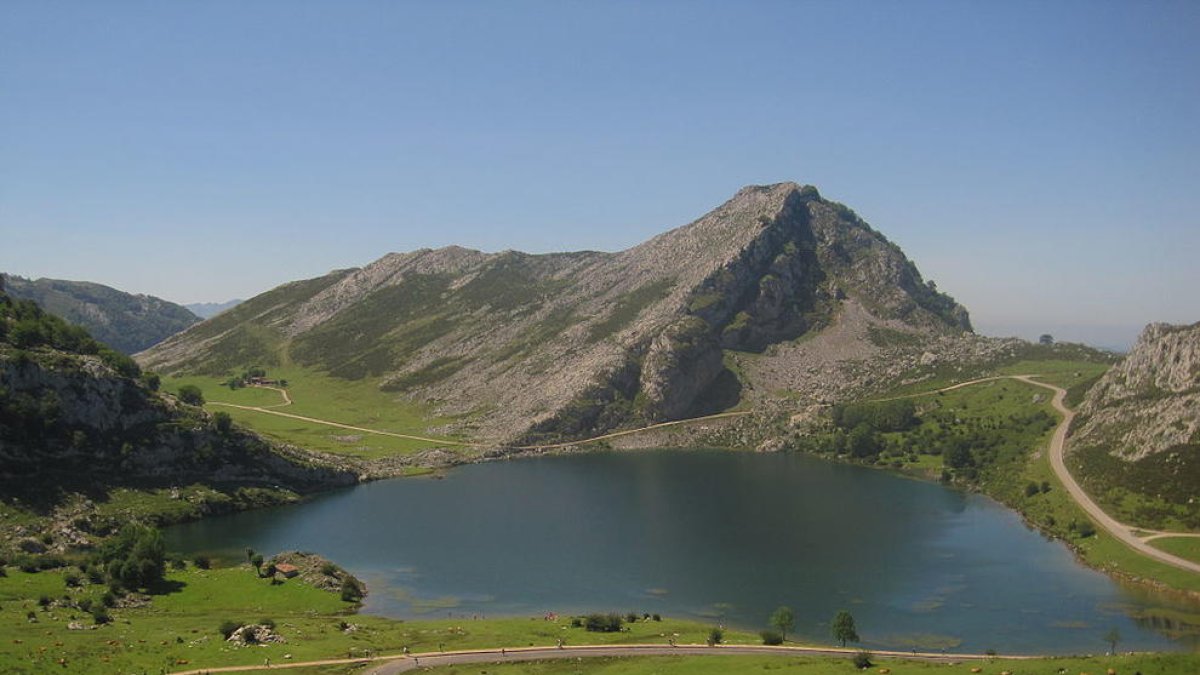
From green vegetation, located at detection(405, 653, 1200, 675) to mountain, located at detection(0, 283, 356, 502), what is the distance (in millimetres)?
91652

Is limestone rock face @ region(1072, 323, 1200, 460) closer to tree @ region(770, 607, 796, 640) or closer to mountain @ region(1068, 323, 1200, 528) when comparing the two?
mountain @ region(1068, 323, 1200, 528)

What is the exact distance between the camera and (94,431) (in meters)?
142

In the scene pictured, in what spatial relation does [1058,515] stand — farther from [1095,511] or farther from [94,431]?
[94,431]

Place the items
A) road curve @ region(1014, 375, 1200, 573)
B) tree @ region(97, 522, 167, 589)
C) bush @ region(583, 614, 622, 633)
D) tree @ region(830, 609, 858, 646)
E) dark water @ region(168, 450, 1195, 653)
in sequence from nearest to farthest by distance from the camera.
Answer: tree @ region(830, 609, 858, 646) < bush @ region(583, 614, 622, 633) < dark water @ region(168, 450, 1195, 653) < tree @ region(97, 522, 167, 589) < road curve @ region(1014, 375, 1200, 573)

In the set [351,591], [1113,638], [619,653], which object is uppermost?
[619,653]

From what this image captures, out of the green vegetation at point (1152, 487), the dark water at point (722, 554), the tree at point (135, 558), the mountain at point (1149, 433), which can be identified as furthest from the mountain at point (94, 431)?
the mountain at point (1149, 433)

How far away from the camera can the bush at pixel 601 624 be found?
84750mm

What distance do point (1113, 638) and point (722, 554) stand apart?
51.4 metres

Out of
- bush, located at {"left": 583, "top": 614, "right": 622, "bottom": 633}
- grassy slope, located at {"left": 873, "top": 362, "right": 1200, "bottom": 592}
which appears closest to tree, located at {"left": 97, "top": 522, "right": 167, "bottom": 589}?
bush, located at {"left": 583, "top": 614, "right": 622, "bottom": 633}

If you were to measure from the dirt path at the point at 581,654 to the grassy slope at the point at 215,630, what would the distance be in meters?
2.39

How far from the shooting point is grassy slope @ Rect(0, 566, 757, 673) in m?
66.5

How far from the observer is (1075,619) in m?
92.2

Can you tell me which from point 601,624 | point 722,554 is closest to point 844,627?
point 601,624

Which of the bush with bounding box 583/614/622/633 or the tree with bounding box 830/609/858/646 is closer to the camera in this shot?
the tree with bounding box 830/609/858/646
